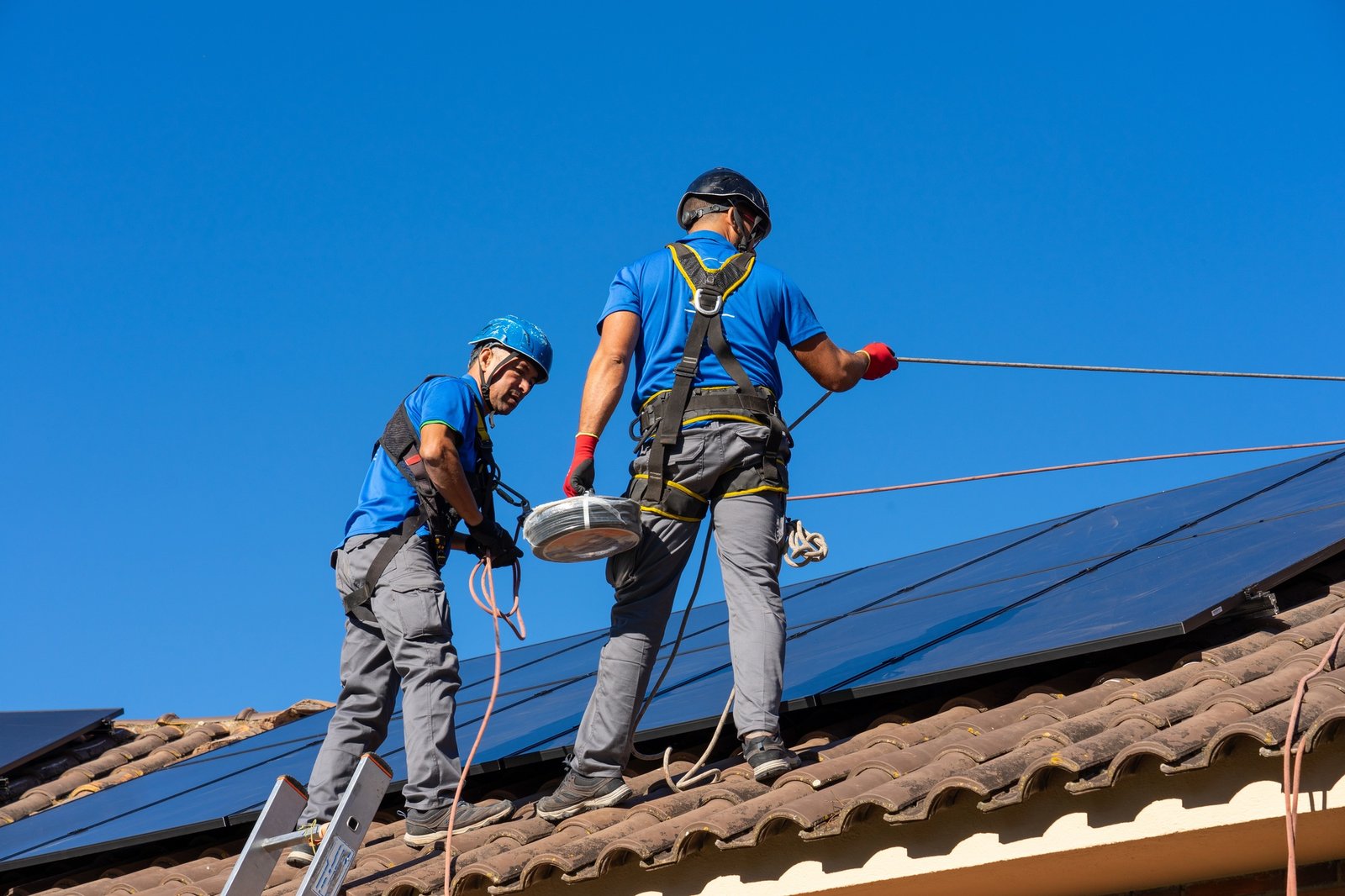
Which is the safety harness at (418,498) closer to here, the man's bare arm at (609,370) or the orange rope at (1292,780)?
the man's bare arm at (609,370)

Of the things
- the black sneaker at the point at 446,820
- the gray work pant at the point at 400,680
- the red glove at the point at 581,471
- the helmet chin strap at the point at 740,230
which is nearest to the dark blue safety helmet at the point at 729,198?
the helmet chin strap at the point at 740,230

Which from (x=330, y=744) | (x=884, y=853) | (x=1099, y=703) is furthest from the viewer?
(x=330, y=744)

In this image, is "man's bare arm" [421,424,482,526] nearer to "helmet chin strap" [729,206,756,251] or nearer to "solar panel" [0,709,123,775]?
"helmet chin strap" [729,206,756,251]

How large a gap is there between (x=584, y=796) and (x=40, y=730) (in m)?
5.96

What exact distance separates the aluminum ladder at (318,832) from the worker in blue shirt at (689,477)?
0.63m

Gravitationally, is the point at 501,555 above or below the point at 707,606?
below

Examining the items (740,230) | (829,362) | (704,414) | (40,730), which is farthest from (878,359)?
(40,730)

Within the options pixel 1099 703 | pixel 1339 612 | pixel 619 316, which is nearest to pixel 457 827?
pixel 619 316

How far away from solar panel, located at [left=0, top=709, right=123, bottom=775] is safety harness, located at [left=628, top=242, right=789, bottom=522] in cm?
572

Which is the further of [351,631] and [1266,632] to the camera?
[351,631]

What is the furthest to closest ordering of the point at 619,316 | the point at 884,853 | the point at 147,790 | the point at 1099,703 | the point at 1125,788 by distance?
the point at 147,790 → the point at 619,316 → the point at 1099,703 → the point at 884,853 → the point at 1125,788

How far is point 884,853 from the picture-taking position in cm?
415

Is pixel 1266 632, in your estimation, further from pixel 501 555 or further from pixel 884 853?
pixel 501 555

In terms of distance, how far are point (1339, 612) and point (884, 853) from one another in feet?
6.73
